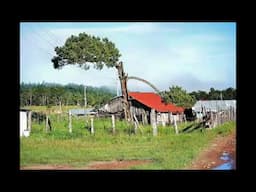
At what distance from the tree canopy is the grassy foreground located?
2.17 feet

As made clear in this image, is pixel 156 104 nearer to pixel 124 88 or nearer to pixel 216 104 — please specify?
pixel 124 88

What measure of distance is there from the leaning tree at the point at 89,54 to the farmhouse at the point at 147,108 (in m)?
0.09

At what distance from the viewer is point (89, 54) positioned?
8414 mm

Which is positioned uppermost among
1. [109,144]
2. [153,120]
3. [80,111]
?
[80,111]

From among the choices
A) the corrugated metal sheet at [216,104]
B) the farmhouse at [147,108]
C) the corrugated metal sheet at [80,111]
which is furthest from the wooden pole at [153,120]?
the corrugated metal sheet at [80,111]

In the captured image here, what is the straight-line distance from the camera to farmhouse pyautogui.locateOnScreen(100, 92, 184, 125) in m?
8.46

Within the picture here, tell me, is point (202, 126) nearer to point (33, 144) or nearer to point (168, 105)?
point (168, 105)

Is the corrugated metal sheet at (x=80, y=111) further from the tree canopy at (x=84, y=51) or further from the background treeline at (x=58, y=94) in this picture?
the tree canopy at (x=84, y=51)

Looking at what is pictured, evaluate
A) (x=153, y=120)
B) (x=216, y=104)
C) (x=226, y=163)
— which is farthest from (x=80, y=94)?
(x=226, y=163)

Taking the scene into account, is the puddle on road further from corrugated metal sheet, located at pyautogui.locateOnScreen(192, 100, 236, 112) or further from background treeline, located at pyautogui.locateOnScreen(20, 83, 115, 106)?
background treeline, located at pyautogui.locateOnScreen(20, 83, 115, 106)

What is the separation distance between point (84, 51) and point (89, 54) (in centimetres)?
7

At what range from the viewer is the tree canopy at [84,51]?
8.34 metres
